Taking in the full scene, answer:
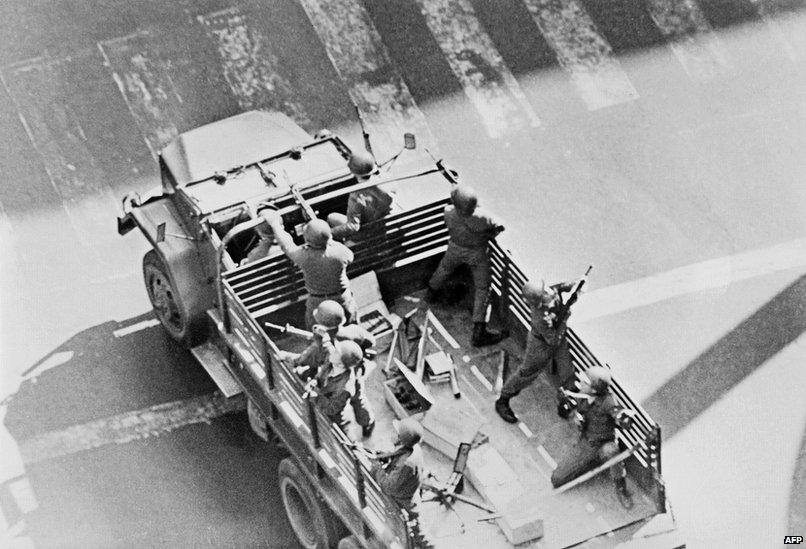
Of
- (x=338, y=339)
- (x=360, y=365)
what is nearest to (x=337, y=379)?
(x=360, y=365)

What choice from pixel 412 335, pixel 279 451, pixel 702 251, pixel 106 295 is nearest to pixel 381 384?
pixel 412 335

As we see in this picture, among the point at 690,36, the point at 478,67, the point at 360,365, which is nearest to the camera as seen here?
the point at 360,365

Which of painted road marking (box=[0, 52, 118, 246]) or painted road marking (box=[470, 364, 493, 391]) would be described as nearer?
painted road marking (box=[470, 364, 493, 391])

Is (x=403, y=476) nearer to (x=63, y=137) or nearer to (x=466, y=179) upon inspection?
(x=466, y=179)

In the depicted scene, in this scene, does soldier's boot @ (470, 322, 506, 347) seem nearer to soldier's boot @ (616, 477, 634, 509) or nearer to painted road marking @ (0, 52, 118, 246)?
soldier's boot @ (616, 477, 634, 509)

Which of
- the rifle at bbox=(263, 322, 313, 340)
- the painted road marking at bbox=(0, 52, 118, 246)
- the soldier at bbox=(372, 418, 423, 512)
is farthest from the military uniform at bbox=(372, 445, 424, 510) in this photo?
the painted road marking at bbox=(0, 52, 118, 246)

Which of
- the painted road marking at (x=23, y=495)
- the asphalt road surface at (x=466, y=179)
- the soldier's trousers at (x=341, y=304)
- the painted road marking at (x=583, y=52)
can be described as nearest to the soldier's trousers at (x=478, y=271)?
the soldier's trousers at (x=341, y=304)
